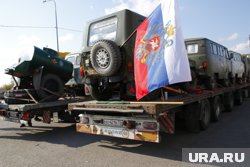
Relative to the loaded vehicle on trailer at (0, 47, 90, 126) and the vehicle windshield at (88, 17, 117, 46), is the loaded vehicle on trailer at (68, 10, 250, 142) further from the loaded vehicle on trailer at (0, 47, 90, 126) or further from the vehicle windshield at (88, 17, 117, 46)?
the loaded vehicle on trailer at (0, 47, 90, 126)

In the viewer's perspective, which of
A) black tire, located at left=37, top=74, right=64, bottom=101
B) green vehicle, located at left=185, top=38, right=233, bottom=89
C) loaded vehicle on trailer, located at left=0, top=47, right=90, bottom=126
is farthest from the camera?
green vehicle, located at left=185, top=38, right=233, bottom=89

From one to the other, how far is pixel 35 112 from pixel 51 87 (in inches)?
50.1

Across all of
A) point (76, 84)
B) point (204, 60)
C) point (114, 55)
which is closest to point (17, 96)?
point (76, 84)

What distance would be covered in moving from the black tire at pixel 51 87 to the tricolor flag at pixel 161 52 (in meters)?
3.84

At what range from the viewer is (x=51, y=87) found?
26.3 feet

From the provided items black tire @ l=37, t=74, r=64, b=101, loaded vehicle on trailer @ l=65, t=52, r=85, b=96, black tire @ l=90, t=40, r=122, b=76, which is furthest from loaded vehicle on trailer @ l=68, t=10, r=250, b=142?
loaded vehicle on trailer @ l=65, t=52, r=85, b=96

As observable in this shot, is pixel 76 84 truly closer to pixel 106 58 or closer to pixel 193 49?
pixel 106 58

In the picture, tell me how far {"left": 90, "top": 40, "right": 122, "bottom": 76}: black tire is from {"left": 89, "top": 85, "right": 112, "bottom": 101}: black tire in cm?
85

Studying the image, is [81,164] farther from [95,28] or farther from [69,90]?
[69,90]

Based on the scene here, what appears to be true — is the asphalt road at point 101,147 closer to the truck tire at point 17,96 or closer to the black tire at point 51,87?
the truck tire at point 17,96

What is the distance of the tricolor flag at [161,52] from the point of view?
14.4 feet

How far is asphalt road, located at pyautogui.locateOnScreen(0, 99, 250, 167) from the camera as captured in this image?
15.8 ft

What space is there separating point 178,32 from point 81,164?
296cm

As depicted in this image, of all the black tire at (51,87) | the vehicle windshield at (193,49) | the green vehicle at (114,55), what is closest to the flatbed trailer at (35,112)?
the black tire at (51,87)
